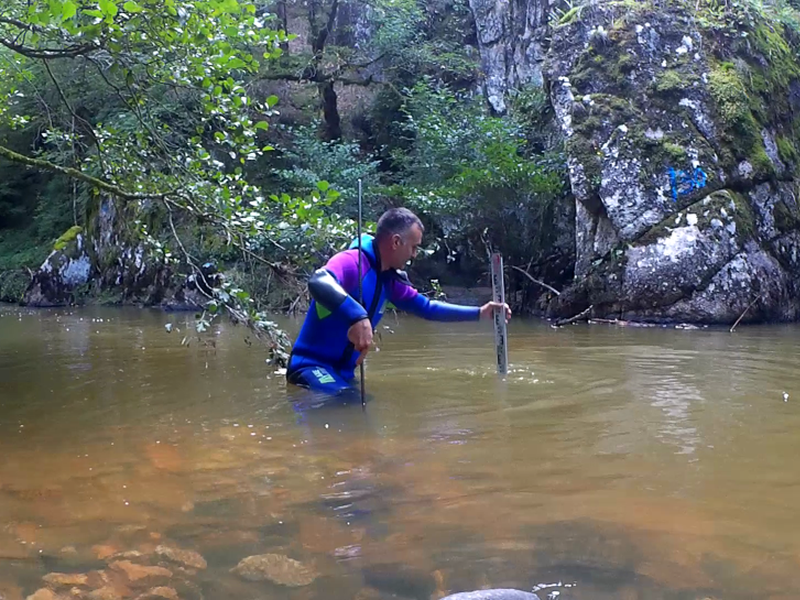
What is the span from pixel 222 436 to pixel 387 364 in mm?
3197

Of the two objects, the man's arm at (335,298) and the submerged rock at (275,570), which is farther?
the man's arm at (335,298)

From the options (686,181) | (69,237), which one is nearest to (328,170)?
(686,181)

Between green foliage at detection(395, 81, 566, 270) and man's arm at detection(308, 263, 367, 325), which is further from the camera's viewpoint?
green foliage at detection(395, 81, 566, 270)

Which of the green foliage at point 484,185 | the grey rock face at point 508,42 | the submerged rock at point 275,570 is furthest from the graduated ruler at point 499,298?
the grey rock face at point 508,42

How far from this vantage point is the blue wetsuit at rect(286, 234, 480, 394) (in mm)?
5422

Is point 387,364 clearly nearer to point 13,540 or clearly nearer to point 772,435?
point 772,435

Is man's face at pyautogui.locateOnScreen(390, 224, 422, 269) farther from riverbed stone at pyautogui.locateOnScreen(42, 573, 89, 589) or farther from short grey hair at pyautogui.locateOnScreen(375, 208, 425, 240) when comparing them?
riverbed stone at pyautogui.locateOnScreen(42, 573, 89, 589)

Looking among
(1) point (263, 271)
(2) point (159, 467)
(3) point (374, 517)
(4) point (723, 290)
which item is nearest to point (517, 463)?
(3) point (374, 517)

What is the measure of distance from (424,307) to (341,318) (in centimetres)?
74

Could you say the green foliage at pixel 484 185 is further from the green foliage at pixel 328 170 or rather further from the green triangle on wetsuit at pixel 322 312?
the green triangle on wetsuit at pixel 322 312

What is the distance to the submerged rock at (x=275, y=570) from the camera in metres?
2.46

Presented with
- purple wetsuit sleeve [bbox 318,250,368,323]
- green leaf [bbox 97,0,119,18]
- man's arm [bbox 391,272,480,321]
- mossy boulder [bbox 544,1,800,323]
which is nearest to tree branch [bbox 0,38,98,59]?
green leaf [bbox 97,0,119,18]

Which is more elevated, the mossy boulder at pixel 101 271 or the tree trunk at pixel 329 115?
the tree trunk at pixel 329 115

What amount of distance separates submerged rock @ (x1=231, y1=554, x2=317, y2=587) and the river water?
2 centimetres
